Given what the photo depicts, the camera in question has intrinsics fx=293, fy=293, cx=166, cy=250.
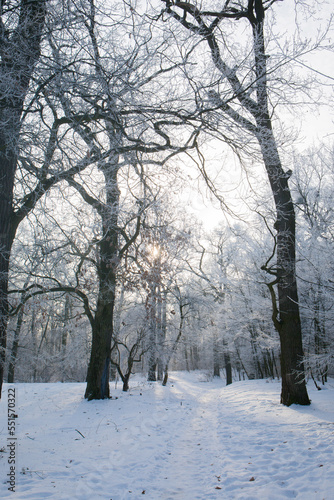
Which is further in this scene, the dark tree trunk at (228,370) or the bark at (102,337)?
the dark tree trunk at (228,370)

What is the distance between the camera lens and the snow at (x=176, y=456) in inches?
→ 122

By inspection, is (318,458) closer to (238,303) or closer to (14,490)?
(14,490)

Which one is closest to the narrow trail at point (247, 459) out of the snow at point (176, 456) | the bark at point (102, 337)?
the snow at point (176, 456)

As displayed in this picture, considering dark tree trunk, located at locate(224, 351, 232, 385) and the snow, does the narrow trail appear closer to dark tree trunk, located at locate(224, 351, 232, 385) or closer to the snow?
the snow

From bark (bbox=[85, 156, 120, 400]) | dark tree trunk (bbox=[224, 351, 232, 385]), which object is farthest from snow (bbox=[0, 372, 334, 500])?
dark tree trunk (bbox=[224, 351, 232, 385])

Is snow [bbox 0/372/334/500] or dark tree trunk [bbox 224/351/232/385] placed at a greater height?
snow [bbox 0/372/334/500]

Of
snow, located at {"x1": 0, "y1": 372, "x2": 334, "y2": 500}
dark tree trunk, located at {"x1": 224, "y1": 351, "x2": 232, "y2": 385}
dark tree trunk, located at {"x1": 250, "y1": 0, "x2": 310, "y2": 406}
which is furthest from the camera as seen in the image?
dark tree trunk, located at {"x1": 224, "y1": 351, "x2": 232, "y2": 385}

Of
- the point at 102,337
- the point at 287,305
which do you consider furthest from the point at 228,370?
the point at 287,305

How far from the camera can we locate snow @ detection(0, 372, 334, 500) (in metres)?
3.10

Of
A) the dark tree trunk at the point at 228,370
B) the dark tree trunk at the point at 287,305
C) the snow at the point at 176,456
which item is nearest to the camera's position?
the snow at the point at 176,456

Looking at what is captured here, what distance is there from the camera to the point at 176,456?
172 inches

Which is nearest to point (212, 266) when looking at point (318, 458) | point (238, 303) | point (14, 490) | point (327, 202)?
point (238, 303)

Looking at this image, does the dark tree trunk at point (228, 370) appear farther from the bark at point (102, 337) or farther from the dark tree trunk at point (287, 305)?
the dark tree trunk at point (287, 305)

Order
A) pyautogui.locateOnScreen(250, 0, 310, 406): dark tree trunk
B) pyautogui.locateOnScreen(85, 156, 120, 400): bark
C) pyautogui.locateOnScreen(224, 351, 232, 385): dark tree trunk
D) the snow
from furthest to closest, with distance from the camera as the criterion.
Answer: pyautogui.locateOnScreen(224, 351, 232, 385): dark tree trunk
pyautogui.locateOnScreen(85, 156, 120, 400): bark
pyautogui.locateOnScreen(250, 0, 310, 406): dark tree trunk
the snow
